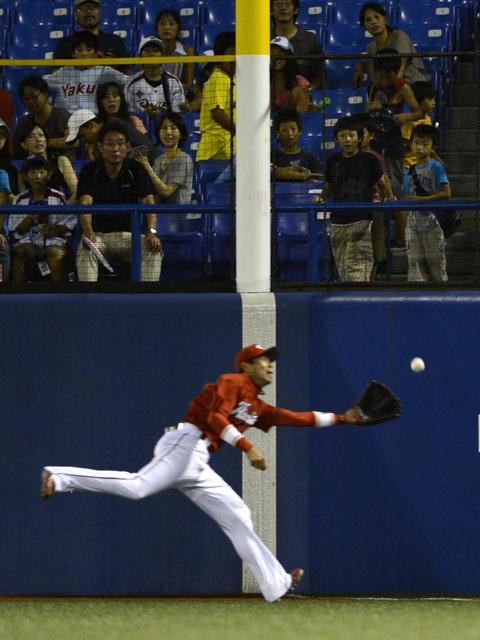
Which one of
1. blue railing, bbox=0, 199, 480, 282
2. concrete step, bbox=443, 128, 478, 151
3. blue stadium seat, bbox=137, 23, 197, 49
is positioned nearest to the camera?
blue railing, bbox=0, 199, 480, 282

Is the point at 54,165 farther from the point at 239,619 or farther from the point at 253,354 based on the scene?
the point at 239,619

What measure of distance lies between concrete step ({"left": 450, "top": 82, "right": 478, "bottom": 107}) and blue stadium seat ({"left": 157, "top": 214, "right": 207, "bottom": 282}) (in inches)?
117

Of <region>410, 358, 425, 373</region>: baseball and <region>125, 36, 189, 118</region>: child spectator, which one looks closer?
<region>410, 358, 425, 373</region>: baseball

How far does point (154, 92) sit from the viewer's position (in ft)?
32.0

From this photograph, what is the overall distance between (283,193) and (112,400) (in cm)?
183

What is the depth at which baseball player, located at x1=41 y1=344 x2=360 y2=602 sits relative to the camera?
27.0 feet

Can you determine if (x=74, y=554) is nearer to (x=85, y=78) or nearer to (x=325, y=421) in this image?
(x=325, y=421)

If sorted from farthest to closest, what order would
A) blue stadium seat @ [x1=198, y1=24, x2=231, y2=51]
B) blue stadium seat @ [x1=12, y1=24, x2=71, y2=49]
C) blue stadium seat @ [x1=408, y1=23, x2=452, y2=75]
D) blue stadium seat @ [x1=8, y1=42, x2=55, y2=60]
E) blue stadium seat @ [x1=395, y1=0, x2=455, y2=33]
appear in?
blue stadium seat @ [x1=12, y1=24, x2=71, y2=49] < blue stadium seat @ [x1=8, y1=42, x2=55, y2=60] < blue stadium seat @ [x1=198, y1=24, x2=231, y2=51] < blue stadium seat @ [x1=395, y1=0, x2=455, y2=33] < blue stadium seat @ [x1=408, y1=23, x2=452, y2=75]

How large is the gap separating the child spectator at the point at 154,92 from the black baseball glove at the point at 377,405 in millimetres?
2634

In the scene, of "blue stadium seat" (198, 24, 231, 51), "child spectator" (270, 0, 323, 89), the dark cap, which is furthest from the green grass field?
"blue stadium seat" (198, 24, 231, 51)

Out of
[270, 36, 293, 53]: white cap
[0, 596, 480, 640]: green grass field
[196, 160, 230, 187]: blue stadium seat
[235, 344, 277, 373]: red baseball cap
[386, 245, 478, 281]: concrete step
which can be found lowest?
[0, 596, 480, 640]: green grass field

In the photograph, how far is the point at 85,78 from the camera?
9391mm

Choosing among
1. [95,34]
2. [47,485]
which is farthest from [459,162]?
[47,485]

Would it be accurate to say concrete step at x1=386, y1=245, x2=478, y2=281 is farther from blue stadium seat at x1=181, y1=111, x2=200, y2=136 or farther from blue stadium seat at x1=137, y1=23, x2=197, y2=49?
blue stadium seat at x1=137, y1=23, x2=197, y2=49
